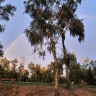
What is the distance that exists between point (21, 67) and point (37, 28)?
149 feet

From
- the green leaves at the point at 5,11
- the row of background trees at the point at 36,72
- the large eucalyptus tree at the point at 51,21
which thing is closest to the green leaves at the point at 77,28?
the large eucalyptus tree at the point at 51,21

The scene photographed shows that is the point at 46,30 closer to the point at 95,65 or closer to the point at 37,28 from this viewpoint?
→ the point at 37,28

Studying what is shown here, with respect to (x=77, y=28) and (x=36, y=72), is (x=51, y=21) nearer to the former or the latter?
(x=77, y=28)

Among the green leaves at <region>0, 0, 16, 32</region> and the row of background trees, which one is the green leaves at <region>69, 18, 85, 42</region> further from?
the row of background trees

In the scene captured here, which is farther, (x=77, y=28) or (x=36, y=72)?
(x=36, y=72)

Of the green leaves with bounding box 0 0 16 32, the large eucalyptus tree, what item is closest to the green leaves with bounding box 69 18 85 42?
the large eucalyptus tree

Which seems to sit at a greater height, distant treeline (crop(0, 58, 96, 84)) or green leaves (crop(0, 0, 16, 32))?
green leaves (crop(0, 0, 16, 32))

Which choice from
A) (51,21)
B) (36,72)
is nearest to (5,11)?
(51,21)

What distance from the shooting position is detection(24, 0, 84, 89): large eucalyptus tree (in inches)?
522

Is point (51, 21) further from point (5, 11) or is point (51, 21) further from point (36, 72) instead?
point (36, 72)

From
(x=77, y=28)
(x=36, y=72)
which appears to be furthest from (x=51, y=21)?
(x=36, y=72)

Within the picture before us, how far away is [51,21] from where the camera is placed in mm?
14125

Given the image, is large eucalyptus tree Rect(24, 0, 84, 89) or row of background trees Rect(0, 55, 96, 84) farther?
row of background trees Rect(0, 55, 96, 84)

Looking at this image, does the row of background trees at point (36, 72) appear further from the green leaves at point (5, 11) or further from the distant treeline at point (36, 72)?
the green leaves at point (5, 11)
